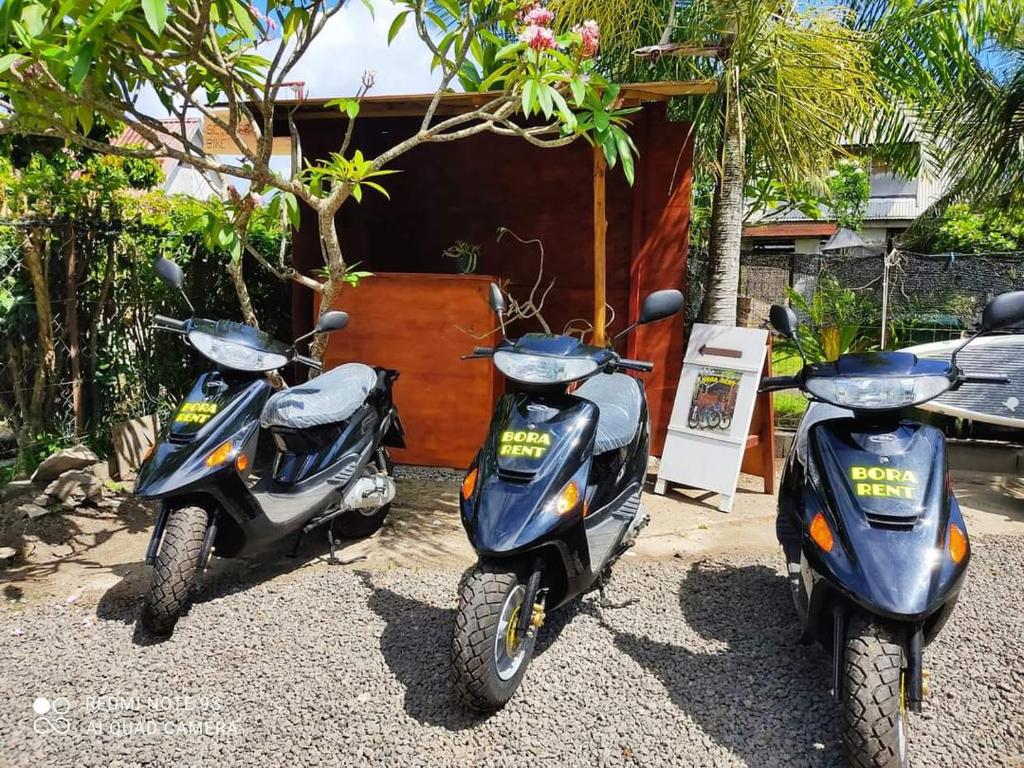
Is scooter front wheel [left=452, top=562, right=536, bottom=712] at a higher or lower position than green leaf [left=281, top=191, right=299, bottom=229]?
lower

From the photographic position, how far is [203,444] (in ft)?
10.5

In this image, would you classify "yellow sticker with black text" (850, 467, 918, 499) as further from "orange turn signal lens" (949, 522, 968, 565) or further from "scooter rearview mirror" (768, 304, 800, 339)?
"scooter rearview mirror" (768, 304, 800, 339)

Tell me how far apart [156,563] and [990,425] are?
20.7 feet

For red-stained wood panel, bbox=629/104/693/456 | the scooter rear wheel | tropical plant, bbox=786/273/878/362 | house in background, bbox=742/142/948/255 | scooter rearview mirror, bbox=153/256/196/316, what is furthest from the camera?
house in background, bbox=742/142/948/255

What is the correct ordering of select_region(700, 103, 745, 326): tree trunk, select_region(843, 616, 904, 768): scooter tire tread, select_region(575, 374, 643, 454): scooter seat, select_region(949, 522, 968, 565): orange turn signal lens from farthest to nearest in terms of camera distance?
1. select_region(700, 103, 745, 326): tree trunk
2. select_region(575, 374, 643, 454): scooter seat
3. select_region(949, 522, 968, 565): orange turn signal lens
4. select_region(843, 616, 904, 768): scooter tire tread

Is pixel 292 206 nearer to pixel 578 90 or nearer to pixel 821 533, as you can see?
pixel 578 90

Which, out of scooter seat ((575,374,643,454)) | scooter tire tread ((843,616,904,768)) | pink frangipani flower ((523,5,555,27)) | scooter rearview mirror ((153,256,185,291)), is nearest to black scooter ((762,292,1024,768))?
scooter tire tread ((843,616,904,768))

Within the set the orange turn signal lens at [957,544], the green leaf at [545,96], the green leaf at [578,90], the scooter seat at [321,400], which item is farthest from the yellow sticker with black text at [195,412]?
the orange turn signal lens at [957,544]

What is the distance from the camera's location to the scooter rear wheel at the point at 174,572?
296cm

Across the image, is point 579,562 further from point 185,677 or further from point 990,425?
point 990,425

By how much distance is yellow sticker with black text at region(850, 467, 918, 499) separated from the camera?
7.82ft

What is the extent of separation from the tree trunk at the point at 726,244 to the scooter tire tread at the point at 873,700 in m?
3.76

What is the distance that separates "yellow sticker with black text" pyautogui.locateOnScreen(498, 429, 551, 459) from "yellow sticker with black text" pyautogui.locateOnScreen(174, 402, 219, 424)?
1370mm

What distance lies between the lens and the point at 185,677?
2793 mm
